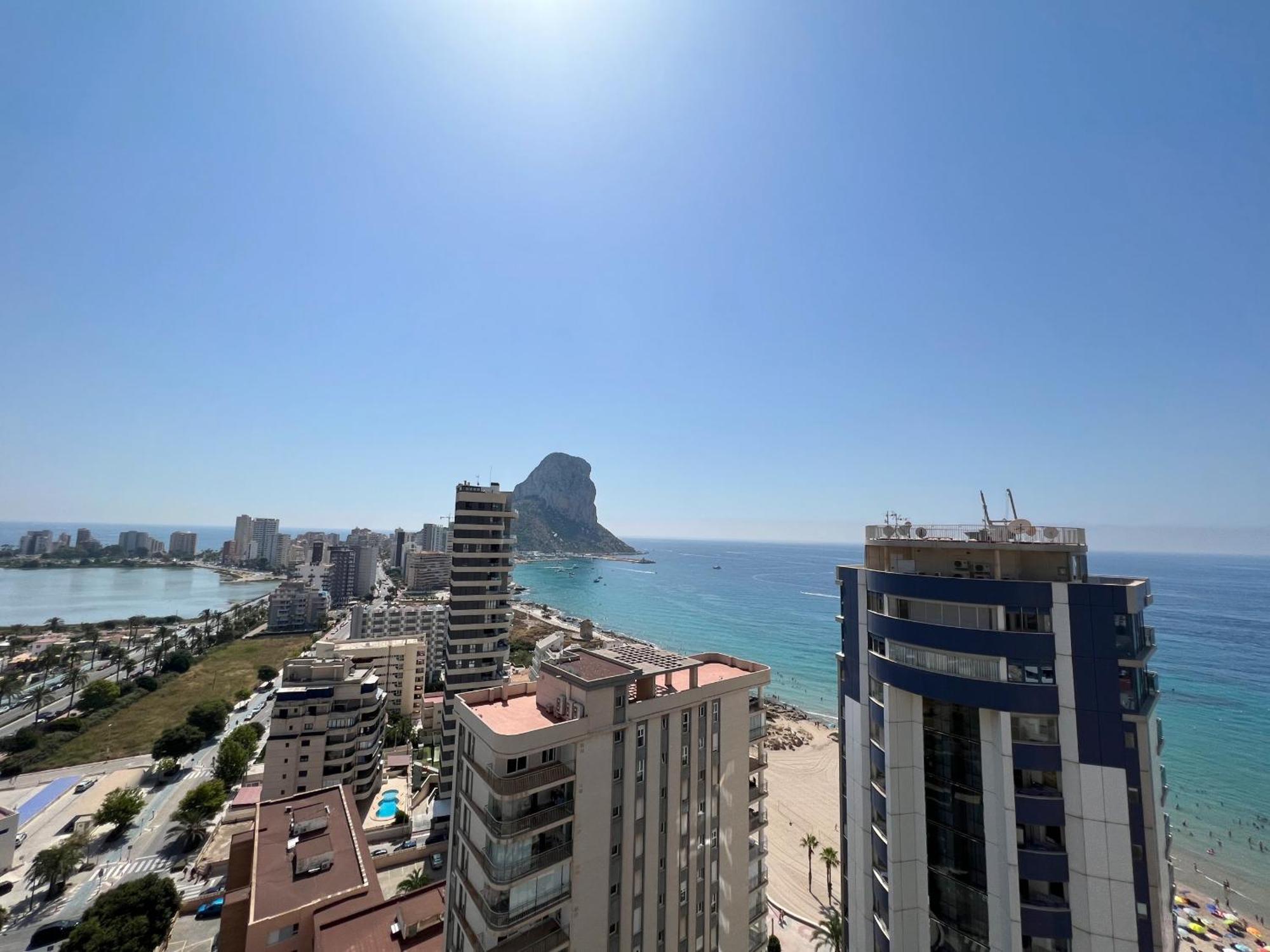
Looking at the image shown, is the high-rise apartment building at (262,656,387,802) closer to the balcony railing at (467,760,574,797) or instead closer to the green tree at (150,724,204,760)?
the green tree at (150,724,204,760)

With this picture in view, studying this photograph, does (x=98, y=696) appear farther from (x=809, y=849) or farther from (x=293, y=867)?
(x=809, y=849)

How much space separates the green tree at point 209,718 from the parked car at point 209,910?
30.8 m

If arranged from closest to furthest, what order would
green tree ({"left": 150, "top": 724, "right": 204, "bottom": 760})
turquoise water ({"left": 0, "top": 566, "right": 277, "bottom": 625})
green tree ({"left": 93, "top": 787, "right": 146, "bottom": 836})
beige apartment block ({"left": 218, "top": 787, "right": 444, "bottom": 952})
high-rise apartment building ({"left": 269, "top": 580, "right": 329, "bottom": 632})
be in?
beige apartment block ({"left": 218, "top": 787, "right": 444, "bottom": 952})
green tree ({"left": 93, "top": 787, "right": 146, "bottom": 836})
green tree ({"left": 150, "top": 724, "right": 204, "bottom": 760})
high-rise apartment building ({"left": 269, "top": 580, "right": 329, "bottom": 632})
turquoise water ({"left": 0, "top": 566, "right": 277, "bottom": 625})

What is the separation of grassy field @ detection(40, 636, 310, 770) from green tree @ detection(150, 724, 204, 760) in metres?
5.70

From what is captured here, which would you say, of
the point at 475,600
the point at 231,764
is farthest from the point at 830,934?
the point at 231,764

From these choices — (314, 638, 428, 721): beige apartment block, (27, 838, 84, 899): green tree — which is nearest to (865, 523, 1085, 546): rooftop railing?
(27, 838, 84, 899): green tree

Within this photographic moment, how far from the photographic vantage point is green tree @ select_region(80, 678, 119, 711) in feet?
197

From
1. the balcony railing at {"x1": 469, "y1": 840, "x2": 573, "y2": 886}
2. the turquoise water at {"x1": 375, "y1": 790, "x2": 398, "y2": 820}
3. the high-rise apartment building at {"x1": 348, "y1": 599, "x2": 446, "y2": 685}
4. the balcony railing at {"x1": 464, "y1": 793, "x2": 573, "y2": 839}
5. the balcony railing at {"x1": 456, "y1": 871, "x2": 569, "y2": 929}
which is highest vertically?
the balcony railing at {"x1": 464, "y1": 793, "x2": 573, "y2": 839}

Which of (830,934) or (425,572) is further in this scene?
(425,572)

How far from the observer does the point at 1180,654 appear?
290 ft

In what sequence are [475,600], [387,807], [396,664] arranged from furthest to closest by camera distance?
[396,664], [387,807], [475,600]

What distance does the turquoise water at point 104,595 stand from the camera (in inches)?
4887

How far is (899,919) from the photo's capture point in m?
13.8

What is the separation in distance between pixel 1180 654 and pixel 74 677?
168 m
